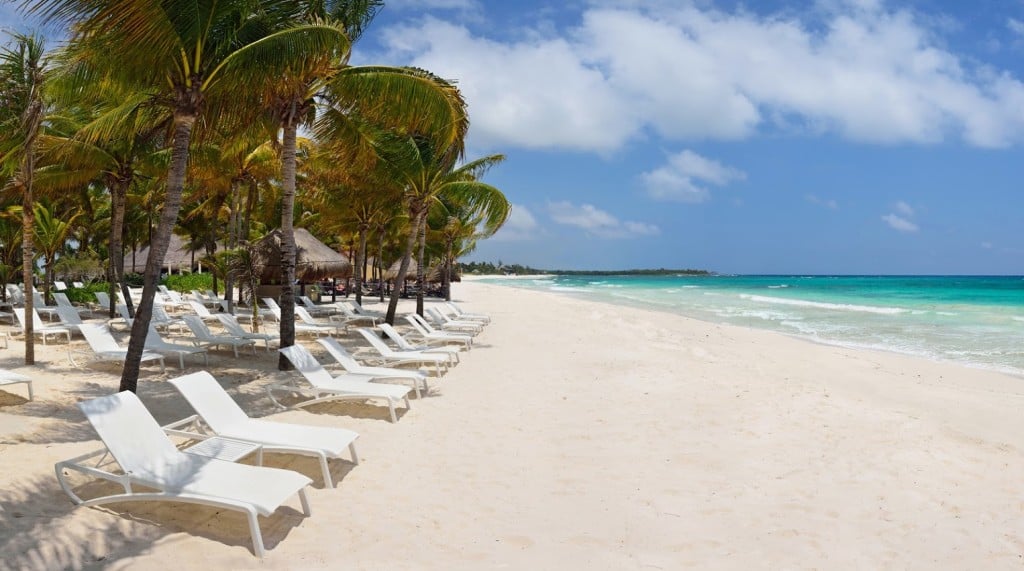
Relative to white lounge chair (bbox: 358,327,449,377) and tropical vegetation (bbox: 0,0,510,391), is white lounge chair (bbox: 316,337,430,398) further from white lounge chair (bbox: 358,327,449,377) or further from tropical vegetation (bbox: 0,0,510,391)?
tropical vegetation (bbox: 0,0,510,391)

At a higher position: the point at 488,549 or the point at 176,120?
the point at 176,120

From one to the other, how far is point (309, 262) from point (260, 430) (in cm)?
1378

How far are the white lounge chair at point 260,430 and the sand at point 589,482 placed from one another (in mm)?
257

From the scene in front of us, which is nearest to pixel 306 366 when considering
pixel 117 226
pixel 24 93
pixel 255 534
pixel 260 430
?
pixel 260 430

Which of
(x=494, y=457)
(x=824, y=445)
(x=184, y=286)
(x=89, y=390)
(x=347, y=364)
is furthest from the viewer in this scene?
(x=184, y=286)

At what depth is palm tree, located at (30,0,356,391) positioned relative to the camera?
17.4ft

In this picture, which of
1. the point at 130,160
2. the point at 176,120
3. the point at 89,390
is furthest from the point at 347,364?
the point at 130,160

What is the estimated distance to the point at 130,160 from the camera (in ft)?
43.7

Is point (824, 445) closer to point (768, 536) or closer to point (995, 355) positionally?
point (768, 536)

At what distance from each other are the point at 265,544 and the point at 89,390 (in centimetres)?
480

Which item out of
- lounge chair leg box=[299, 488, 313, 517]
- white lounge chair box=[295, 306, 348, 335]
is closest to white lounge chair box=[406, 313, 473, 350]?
white lounge chair box=[295, 306, 348, 335]

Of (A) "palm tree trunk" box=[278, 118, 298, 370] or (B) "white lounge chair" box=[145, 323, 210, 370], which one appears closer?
(B) "white lounge chair" box=[145, 323, 210, 370]

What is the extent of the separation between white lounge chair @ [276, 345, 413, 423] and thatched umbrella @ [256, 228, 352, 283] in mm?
9554

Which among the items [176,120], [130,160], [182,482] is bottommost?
[182,482]
